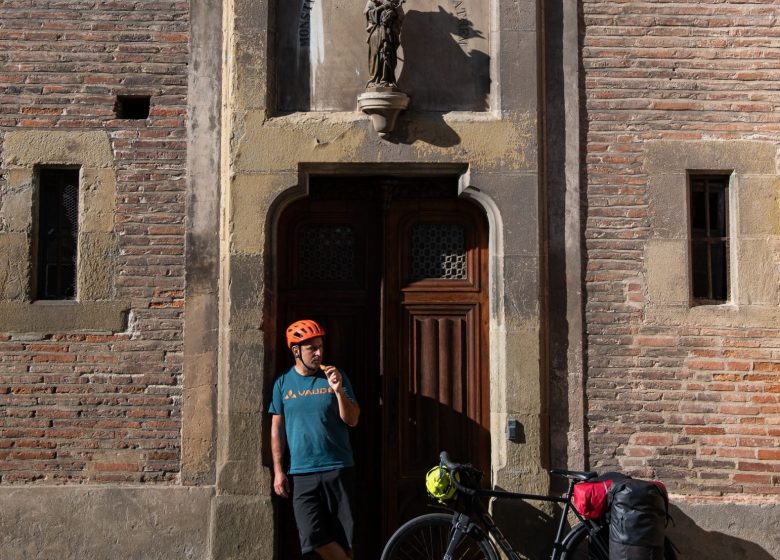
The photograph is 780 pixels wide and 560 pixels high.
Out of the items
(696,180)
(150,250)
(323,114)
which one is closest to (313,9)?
(323,114)

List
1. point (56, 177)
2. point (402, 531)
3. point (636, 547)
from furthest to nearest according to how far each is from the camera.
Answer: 1. point (56, 177)
2. point (402, 531)
3. point (636, 547)

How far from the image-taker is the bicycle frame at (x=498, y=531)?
6293mm

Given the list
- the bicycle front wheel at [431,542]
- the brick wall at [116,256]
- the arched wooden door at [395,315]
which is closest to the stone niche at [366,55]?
the arched wooden door at [395,315]

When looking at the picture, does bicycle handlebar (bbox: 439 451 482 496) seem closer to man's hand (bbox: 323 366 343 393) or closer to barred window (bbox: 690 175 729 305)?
man's hand (bbox: 323 366 343 393)

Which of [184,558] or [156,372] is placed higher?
[156,372]

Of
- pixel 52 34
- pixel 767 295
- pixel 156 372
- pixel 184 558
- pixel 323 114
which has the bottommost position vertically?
pixel 184 558

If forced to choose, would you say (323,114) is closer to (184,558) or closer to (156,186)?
(156,186)

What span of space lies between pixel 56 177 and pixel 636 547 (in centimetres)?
510

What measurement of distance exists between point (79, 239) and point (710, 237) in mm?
4957

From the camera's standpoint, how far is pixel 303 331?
6.70 metres

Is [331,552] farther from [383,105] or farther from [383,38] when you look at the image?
[383,38]

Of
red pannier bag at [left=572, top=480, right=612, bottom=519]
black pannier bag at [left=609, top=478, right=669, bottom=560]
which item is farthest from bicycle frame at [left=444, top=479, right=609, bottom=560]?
black pannier bag at [left=609, top=478, right=669, bottom=560]

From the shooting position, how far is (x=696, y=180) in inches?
292

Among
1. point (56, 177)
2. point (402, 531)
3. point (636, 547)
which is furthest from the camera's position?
point (56, 177)
